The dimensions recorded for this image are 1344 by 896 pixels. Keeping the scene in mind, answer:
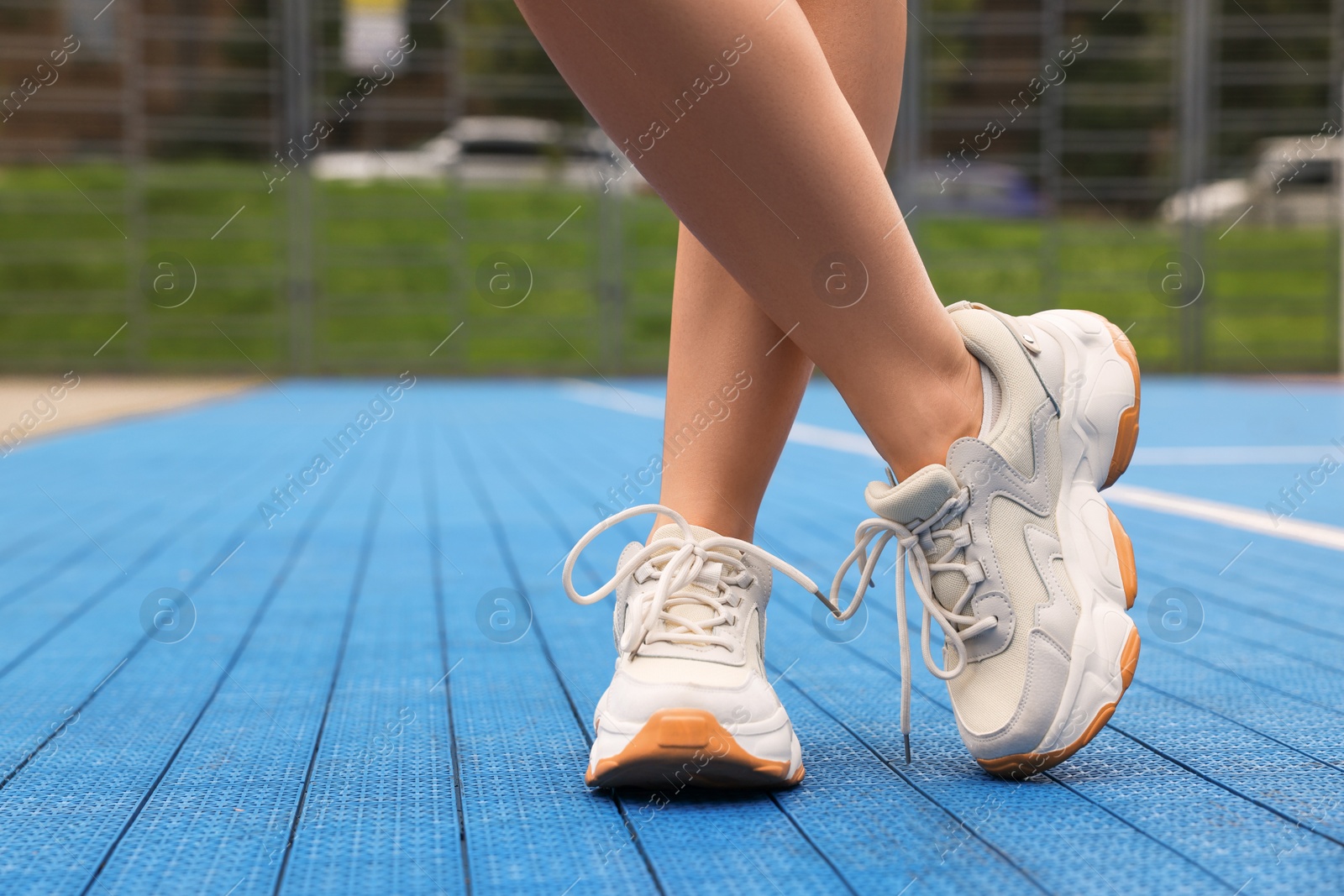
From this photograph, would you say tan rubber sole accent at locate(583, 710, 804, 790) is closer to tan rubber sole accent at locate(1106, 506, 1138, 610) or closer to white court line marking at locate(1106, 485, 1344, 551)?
tan rubber sole accent at locate(1106, 506, 1138, 610)

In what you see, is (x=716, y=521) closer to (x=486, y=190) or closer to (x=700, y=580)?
(x=700, y=580)

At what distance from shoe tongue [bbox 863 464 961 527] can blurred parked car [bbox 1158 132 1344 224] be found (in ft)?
33.7

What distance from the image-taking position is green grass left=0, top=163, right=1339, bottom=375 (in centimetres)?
1012

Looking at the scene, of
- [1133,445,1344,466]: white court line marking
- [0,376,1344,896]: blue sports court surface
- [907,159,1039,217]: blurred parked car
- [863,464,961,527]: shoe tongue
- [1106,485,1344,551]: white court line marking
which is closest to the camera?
[0,376,1344,896]: blue sports court surface

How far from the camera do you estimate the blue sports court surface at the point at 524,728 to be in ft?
2.60

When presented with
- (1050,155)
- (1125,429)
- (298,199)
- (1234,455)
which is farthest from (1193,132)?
(1125,429)

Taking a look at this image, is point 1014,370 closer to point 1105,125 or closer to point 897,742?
point 897,742

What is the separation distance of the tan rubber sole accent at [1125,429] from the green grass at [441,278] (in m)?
9.19

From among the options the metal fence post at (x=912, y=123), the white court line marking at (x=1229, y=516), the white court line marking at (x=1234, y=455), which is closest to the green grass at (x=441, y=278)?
the metal fence post at (x=912, y=123)

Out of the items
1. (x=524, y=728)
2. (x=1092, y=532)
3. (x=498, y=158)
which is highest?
(x=498, y=158)

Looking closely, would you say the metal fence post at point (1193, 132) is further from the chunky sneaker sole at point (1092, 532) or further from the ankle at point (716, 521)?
the ankle at point (716, 521)

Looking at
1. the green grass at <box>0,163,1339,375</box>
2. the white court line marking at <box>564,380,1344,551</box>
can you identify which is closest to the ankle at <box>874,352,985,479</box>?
the white court line marking at <box>564,380,1344,551</box>

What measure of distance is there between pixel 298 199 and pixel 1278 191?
7.62 metres

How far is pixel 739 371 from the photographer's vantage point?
3.24 feet
